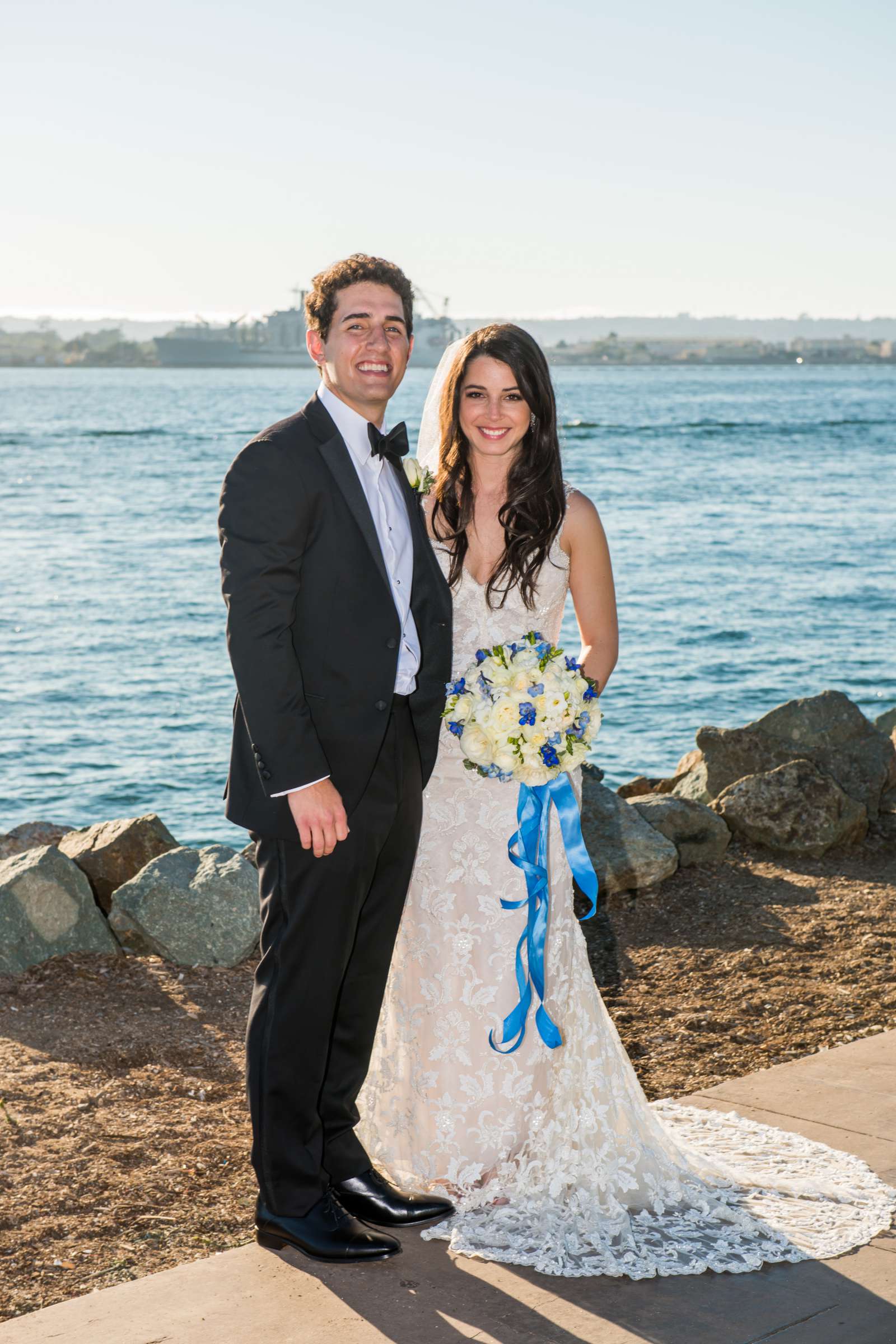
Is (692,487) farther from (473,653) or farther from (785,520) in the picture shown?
(473,653)

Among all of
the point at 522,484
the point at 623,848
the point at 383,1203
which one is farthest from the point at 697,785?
the point at 383,1203

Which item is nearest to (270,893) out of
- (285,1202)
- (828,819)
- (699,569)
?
(285,1202)

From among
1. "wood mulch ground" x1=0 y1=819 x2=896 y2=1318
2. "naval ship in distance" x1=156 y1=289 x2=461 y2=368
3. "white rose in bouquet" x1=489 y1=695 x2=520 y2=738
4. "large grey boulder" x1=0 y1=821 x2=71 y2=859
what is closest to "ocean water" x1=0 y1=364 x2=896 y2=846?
"large grey boulder" x1=0 y1=821 x2=71 y2=859

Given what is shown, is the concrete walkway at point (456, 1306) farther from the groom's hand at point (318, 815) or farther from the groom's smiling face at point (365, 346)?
the groom's smiling face at point (365, 346)

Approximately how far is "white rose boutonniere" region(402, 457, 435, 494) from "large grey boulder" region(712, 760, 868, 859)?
411cm

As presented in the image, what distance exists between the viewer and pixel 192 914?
586 cm

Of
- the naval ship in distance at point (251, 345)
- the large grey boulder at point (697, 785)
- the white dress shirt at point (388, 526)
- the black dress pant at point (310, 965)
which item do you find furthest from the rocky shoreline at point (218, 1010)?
the naval ship in distance at point (251, 345)

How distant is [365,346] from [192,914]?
3.19 m

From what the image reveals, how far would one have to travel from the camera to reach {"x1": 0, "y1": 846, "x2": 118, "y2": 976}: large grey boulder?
5.68 m

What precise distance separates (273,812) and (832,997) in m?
3.07

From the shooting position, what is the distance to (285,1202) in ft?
11.0

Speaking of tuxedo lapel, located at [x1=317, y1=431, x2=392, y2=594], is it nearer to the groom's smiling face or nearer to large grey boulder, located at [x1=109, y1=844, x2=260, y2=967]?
the groom's smiling face

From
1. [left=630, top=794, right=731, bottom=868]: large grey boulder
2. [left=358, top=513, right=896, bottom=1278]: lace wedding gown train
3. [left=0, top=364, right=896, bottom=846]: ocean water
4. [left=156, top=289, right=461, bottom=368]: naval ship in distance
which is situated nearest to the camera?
[left=358, top=513, right=896, bottom=1278]: lace wedding gown train

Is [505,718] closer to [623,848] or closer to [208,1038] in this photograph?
[208,1038]
